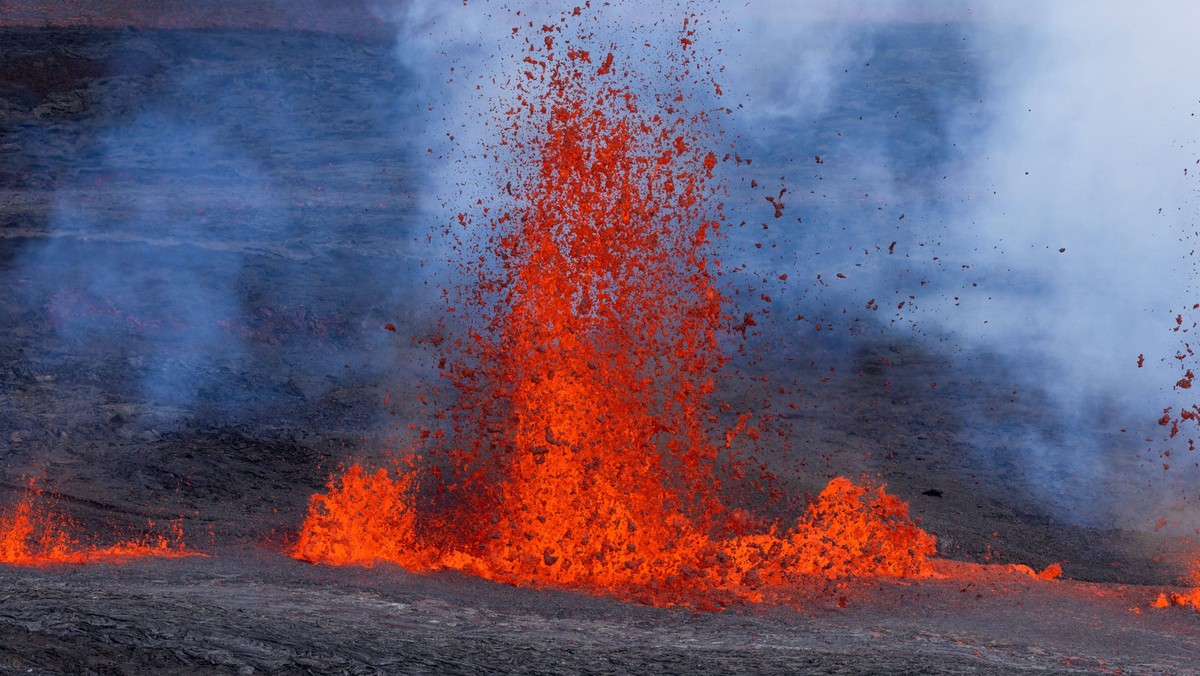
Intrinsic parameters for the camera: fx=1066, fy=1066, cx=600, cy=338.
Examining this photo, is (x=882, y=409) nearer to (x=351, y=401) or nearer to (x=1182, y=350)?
(x=1182, y=350)

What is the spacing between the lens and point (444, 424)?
35.1 feet

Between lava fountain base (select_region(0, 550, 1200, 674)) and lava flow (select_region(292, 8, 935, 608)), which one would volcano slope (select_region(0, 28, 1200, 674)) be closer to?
lava fountain base (select_region(0, 550, 1200, 674))

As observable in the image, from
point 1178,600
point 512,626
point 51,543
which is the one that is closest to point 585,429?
point 512,626

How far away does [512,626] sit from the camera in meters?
5.45

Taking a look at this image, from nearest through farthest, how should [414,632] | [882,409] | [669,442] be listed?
1. [414,632]
2. [669,442]
3. [882,409]

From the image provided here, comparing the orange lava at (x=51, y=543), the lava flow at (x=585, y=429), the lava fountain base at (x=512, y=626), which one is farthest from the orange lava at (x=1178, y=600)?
the orange lava at (x=51, y=543)

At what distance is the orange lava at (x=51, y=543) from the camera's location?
6.77 meters

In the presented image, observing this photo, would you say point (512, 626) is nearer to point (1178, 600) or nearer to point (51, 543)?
point (51, 543)

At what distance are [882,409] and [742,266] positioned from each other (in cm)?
300

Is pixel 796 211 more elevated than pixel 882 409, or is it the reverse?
pixel 796 211

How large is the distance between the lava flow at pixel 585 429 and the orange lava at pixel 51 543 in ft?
3.65

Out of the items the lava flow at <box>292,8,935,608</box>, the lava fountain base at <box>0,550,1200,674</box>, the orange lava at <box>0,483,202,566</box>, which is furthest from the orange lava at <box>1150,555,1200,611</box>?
the orange lava at <box>0,483,202,566</box>

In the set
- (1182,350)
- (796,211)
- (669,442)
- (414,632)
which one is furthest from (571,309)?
(1182,350)

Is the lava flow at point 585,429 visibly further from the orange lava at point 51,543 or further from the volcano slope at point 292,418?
the orange lava at point 51,543
